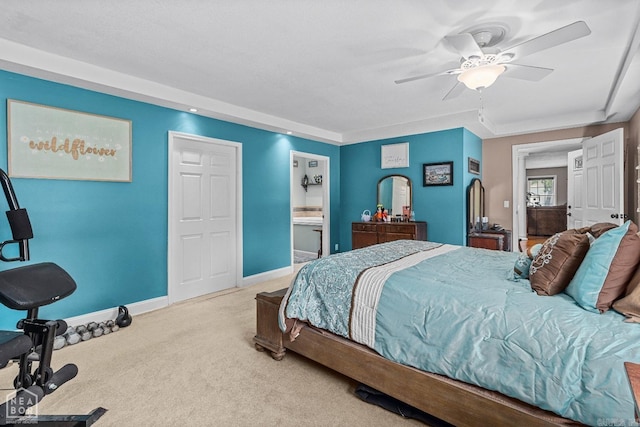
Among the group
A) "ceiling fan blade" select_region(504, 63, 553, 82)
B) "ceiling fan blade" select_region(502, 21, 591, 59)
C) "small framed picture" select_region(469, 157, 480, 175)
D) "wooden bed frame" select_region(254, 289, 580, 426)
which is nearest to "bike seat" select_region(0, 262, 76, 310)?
"wooden bed frame" select_region(254, 289, 580, 426)

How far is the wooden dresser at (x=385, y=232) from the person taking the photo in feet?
15.8

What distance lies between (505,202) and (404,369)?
474 cm

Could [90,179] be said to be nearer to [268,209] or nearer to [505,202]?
[268,209]

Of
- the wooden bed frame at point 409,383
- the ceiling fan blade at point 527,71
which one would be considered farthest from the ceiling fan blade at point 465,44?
the wooden bed frame at point 409,383

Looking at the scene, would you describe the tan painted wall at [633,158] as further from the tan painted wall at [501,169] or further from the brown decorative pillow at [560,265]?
the brown decorative pillow at [560,265]

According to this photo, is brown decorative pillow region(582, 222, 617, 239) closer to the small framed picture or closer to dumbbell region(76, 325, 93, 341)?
the small framed picture

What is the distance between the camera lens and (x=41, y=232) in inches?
109

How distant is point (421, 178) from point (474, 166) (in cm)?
93

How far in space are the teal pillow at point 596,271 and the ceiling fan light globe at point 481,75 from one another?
1434 mm

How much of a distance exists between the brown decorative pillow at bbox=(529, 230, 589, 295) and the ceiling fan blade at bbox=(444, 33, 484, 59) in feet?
4.48

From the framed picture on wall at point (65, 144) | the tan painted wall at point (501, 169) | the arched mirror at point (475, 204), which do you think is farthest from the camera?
the tan painted wall at point (501, 169)

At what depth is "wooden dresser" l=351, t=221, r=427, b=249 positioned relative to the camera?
4.82 m

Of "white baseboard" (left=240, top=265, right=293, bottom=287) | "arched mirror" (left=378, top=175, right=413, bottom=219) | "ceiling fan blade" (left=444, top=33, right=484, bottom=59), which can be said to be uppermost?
"ceiling fan blade" (left=444, top=33, right=484, bottom=59)

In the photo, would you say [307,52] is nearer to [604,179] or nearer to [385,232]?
[385,232]
